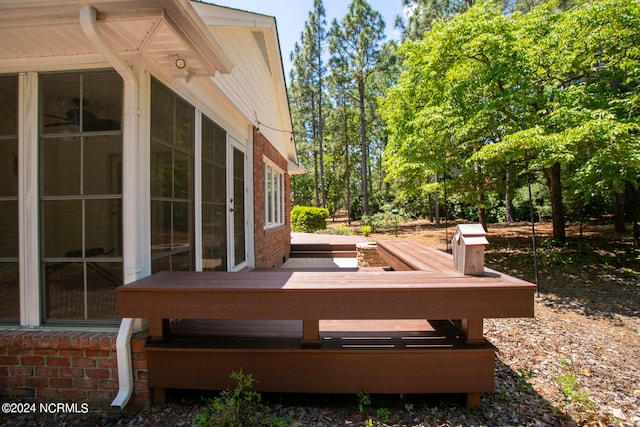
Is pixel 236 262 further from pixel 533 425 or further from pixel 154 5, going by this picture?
pixel 533 425

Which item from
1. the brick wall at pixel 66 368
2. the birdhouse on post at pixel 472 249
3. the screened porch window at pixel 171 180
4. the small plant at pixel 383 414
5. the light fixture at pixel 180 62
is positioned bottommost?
the small plant at pixel 383 414

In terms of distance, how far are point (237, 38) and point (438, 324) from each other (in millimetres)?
4654

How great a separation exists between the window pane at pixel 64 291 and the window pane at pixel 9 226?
31cm

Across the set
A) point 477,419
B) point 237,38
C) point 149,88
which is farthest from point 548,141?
point 149,88

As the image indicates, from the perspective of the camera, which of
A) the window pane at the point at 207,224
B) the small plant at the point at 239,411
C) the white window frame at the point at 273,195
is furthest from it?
the white window frame at the point at 273,195

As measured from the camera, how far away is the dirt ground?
7.54 feet

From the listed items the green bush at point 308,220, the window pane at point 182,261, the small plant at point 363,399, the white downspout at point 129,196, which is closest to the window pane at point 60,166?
the white downspout at point 129,196

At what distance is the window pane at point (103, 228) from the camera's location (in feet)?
8.20

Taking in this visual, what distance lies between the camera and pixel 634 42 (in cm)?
580

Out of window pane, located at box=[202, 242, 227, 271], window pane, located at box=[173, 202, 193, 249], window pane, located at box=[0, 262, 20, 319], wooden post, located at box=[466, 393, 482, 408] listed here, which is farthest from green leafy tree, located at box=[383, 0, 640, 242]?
window pane, located at box=[0, 262, 20, 319]

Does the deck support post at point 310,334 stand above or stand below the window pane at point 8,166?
below

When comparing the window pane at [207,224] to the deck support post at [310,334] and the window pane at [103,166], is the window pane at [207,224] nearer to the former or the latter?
the window pane at [103,166]

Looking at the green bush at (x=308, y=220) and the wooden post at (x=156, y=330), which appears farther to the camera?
the green bush at (x=308, y=220)

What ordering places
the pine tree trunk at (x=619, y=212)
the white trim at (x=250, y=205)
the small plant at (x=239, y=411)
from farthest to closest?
the pine tree trunk at (x=619, y=212)
the white trim at (x=250, y=205)
the small plant at (x=239, y=411)
